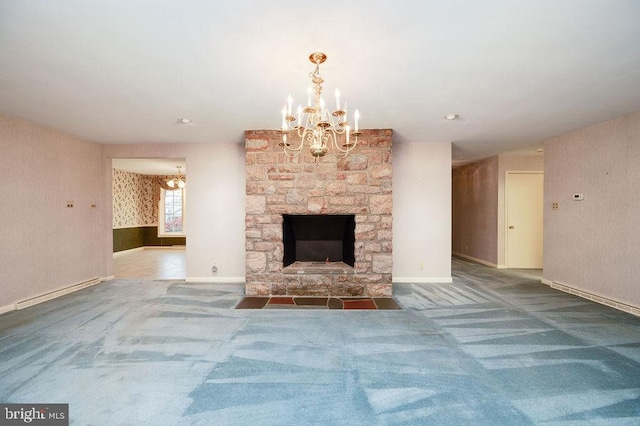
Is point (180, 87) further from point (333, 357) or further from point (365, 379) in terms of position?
point (365, 379)

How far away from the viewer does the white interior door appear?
5812 mm

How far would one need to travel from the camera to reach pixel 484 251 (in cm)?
623

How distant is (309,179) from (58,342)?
319cm

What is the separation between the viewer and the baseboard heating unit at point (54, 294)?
3.51m

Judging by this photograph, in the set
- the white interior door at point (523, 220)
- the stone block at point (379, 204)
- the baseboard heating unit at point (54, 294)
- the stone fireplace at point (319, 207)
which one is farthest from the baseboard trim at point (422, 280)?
the baseboard heating unit at point (54, 294)

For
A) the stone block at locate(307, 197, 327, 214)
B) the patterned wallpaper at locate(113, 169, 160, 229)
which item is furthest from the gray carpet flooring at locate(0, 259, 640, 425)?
the patterned wallpaper at locate(113, 169, 160, 229)

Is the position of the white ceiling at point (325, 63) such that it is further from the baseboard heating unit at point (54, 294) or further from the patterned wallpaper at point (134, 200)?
the patterned wallpaper at point (134, 200)

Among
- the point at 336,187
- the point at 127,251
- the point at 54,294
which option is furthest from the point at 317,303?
the point at 127,251

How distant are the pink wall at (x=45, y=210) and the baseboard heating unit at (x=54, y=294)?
0.06 metres

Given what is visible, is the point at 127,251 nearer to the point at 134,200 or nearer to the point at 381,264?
the point at 134,200

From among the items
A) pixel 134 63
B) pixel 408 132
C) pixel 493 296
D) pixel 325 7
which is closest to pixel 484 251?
pixel 493 296

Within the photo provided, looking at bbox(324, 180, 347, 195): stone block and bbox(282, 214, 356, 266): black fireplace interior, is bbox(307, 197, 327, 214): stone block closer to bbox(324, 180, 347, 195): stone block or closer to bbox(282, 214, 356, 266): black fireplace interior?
bbox(324, 180, 347, 195): stone block

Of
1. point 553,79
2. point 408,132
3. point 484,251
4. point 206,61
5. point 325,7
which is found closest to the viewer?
point 325,7

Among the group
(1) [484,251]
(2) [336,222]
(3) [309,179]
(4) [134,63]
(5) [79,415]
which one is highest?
(4) [134,63]
